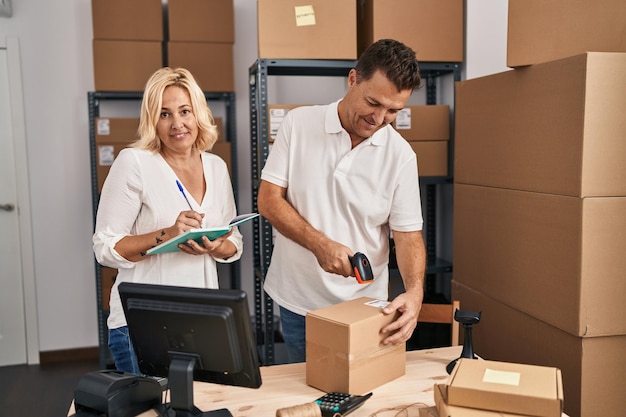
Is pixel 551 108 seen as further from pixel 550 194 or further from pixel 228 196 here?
pixel 228 196

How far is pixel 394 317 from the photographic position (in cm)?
145

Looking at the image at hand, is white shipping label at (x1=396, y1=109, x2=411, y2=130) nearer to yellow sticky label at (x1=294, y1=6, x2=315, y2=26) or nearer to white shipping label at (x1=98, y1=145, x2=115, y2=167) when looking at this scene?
yellow sticky label at (x1=294, y1=6, x2=315, y2=26)

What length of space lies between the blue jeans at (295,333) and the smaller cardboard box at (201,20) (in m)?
2.02

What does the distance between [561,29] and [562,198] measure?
1.52ft

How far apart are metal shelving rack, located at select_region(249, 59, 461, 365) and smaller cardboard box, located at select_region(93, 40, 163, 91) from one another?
0.66m

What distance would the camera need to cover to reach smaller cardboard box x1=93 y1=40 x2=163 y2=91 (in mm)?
3201

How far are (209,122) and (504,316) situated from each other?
113 centimetres

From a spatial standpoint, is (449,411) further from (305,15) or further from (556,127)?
(305,15)

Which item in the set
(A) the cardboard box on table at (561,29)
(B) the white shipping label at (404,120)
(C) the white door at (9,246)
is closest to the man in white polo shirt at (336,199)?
(A) the cardboard box on table at (561,29)

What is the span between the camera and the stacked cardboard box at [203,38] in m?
3.27

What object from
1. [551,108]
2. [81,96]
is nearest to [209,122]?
[551,108]

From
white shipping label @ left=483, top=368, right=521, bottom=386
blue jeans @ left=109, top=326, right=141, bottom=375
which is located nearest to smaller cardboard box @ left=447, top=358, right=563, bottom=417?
white shipping label @ left=483, top=368, right=521, bottom=386

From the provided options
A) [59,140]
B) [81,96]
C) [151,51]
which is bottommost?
[59,140]

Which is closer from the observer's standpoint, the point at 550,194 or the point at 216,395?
the point at 216,395
